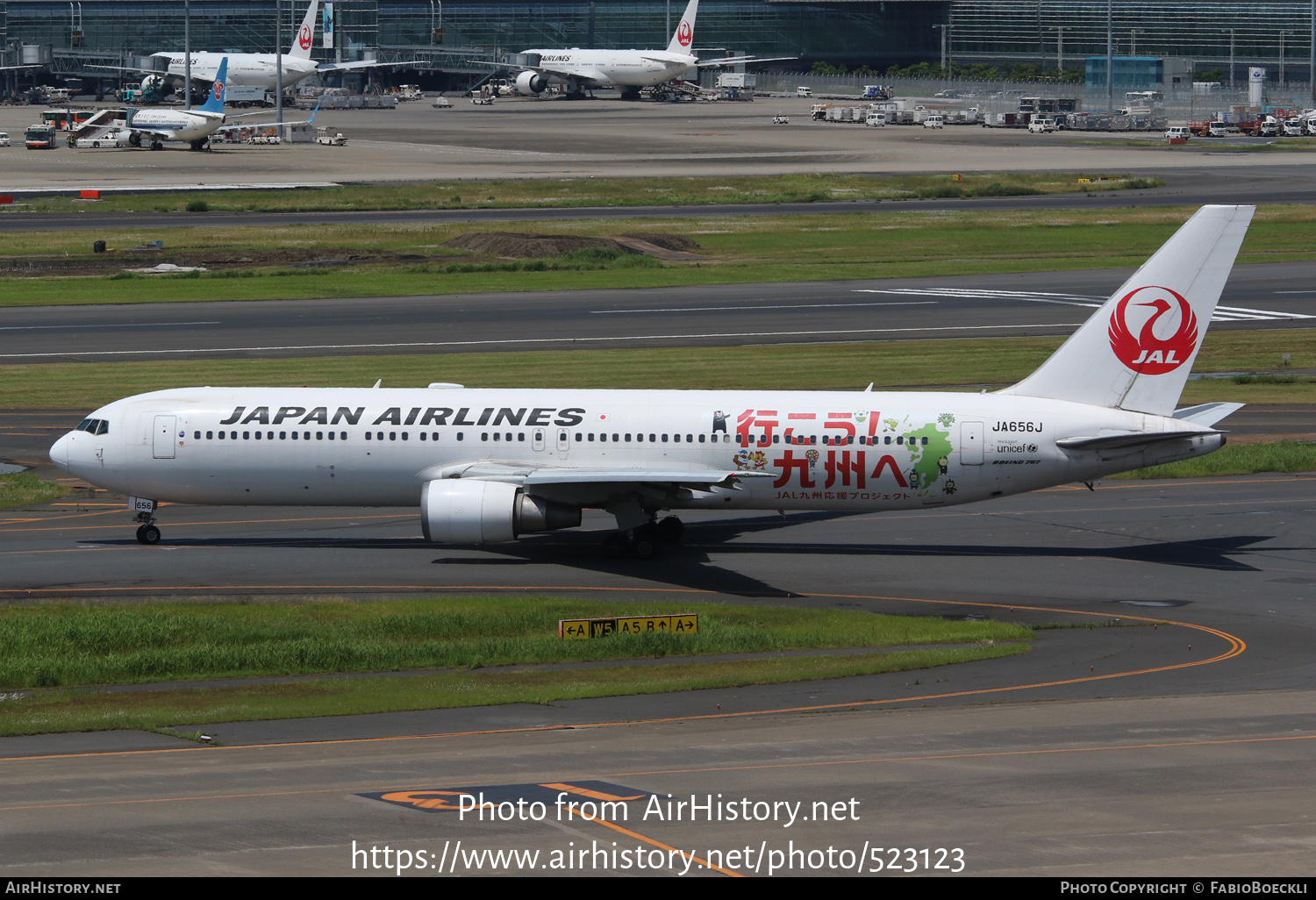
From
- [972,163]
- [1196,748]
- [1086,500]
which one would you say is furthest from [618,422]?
[972,163]

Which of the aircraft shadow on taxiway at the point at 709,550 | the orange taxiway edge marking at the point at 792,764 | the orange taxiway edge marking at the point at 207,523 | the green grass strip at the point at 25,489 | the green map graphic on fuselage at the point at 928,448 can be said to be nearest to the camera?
the orange taxiway edge marking at the point at 792,764

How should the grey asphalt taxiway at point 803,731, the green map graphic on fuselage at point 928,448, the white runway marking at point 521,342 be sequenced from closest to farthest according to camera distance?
the grey asphalt taxiway at point 803,731, the green map graphic on fuselage at point 928,448, the white runway marking at point 521,342

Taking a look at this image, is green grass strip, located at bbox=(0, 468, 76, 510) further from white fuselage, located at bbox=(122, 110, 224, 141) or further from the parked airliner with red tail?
white fuselage, located at bbox=(122, 110, 224, 141)

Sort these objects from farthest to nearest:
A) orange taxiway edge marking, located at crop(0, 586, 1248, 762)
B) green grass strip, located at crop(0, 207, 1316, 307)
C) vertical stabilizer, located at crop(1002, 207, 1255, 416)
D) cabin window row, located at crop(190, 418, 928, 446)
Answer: green grass strip, located at crop(0, 207, 1316, 307) → vertical stabilizer, located at crop(1002, 207, 1255, 416) → cabin window row, located at crop(190, 418, 928, 446) → orange taxiway edge marking, located at crop(0, 586, 1248, 762)

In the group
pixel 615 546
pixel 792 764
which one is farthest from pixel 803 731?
pixel 615 546

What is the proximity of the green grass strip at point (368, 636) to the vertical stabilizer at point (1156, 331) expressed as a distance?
10.7 meters

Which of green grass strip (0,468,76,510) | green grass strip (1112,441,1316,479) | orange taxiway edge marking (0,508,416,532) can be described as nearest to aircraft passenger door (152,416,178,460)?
orange taxiway edge marking (0,508,416,532)

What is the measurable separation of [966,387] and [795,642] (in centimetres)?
3522

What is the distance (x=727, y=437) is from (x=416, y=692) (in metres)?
16.0

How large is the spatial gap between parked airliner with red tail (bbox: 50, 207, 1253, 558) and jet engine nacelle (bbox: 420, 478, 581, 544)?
361 millimetres

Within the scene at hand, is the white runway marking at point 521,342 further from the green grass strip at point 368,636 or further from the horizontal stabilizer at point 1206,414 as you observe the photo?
the green grass strip at point 368,636

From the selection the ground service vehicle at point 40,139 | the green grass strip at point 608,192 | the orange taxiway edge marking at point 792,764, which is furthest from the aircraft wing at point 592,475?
the ground service vehicle at point 40,139

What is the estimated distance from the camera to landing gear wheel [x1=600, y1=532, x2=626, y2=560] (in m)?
46.5

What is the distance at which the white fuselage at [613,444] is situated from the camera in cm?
4584
